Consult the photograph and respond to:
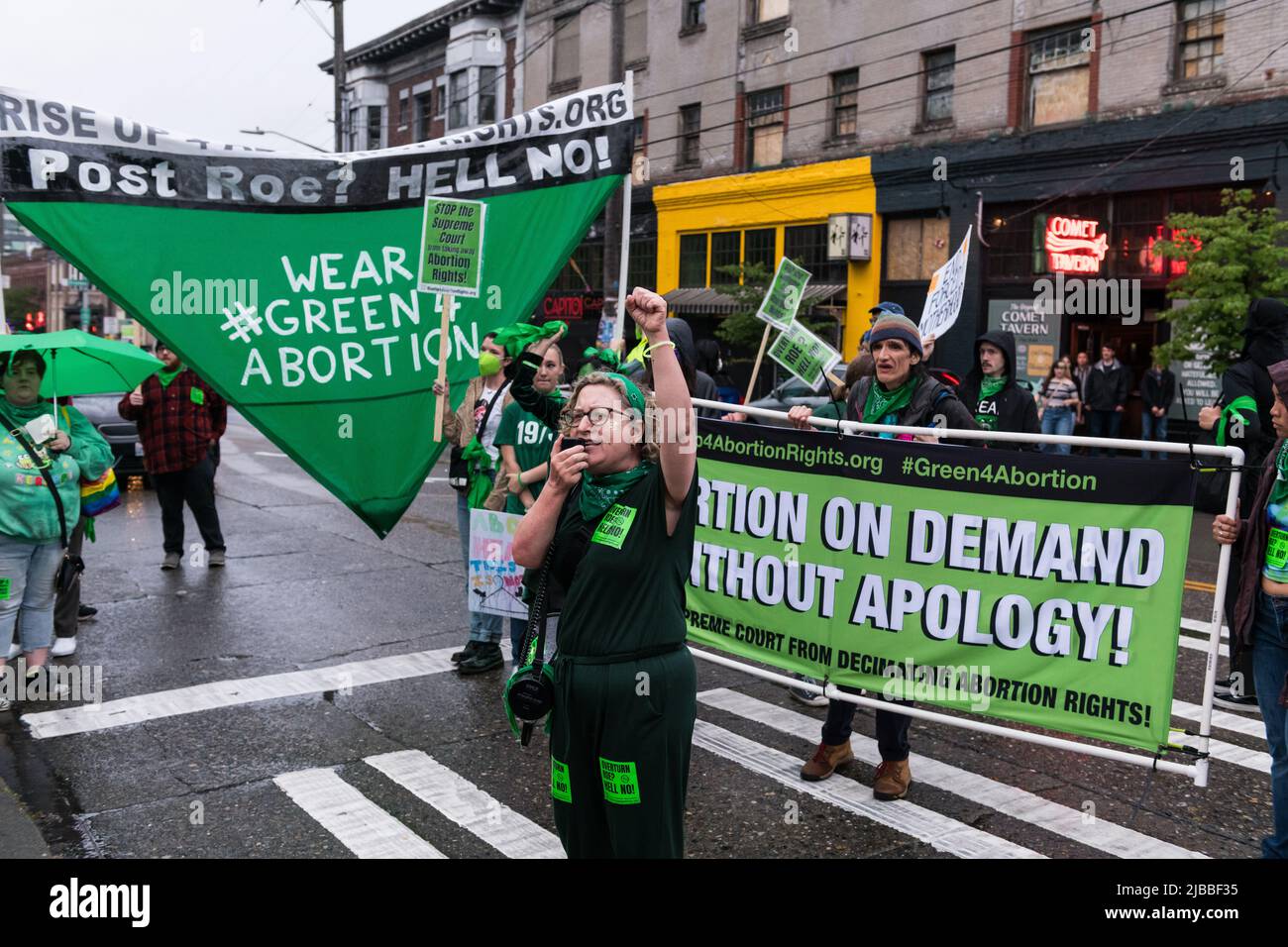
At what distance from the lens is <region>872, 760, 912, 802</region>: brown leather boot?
5402mm

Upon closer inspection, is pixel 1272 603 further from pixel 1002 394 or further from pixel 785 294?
pixel 785 294

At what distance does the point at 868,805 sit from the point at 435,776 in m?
2.04

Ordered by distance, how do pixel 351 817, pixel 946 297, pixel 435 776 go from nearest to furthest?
1. pixel 351 817
2. pixel 435 776
3. pixel 946 297

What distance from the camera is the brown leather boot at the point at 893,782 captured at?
17.7ft

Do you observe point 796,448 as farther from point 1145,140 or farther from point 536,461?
point 1145,140

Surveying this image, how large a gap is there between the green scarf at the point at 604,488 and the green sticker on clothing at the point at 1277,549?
250 centimetres

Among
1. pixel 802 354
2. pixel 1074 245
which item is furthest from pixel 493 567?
pixel 1074 245

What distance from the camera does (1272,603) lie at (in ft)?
14.2

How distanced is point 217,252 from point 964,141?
21171mm

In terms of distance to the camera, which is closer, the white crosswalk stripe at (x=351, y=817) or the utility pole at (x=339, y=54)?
the white crosswalk stripe at (x=351, y=817)

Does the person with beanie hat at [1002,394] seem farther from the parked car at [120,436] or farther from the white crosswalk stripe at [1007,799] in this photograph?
the parked car at [120,436]

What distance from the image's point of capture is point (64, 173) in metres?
4.43

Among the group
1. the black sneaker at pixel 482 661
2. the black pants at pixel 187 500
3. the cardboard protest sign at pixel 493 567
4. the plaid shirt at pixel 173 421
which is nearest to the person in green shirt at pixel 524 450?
the cardboard protest sign at pixel 493 567

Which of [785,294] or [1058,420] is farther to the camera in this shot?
[1058,420]
